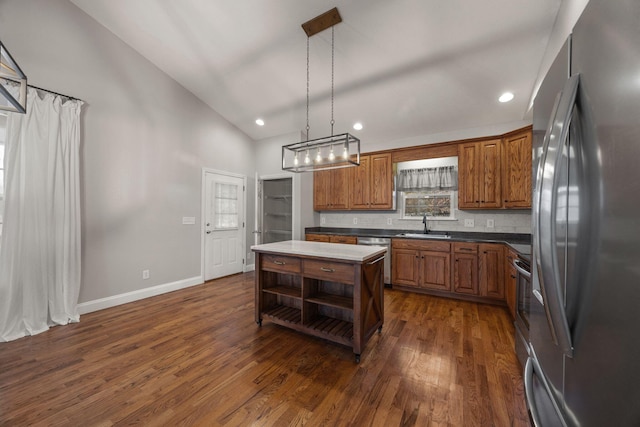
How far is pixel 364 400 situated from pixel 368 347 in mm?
698

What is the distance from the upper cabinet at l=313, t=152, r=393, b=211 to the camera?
4.55 m

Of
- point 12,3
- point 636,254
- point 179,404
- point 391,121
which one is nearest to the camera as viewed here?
point 636,254

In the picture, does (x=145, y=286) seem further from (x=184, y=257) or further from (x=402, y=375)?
(x=402, y=375)

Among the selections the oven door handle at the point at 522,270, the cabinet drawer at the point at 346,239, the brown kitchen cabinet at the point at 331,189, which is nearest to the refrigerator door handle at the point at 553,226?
the oven door handle at the point at 522,270

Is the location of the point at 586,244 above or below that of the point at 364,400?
above

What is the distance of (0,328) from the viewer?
2477 mm

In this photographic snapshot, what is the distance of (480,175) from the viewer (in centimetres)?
376

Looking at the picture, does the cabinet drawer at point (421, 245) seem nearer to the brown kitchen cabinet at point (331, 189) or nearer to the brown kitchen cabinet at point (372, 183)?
the brown kitchen cabinet at point (372, 183)

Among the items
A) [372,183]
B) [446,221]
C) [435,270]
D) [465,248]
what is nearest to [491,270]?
[465,248]

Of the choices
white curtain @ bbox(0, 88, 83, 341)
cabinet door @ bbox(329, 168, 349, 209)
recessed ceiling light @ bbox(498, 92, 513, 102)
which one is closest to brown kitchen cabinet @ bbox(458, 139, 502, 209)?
recessed ceiling light @ bbox(498, 92, 513, 102)

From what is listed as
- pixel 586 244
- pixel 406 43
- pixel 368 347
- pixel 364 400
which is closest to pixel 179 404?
pixel 364 400

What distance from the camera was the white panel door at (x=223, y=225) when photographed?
4582 mm

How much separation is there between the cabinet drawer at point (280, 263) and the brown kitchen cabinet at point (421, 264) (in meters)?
2.18

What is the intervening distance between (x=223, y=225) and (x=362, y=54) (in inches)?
146
